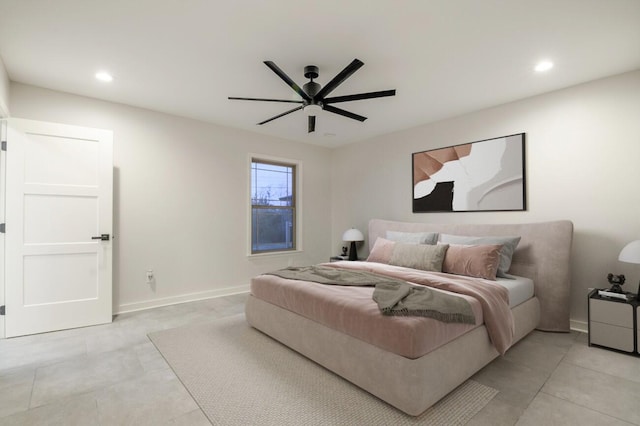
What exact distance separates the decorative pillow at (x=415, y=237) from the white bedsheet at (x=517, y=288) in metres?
0.95

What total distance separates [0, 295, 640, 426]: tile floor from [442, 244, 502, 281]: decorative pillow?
28.0 inches

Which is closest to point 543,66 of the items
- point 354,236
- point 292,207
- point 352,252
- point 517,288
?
point 517,288

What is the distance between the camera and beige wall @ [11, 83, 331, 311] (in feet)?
12.4

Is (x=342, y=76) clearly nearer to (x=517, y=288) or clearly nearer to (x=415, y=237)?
(x=415, y=237)

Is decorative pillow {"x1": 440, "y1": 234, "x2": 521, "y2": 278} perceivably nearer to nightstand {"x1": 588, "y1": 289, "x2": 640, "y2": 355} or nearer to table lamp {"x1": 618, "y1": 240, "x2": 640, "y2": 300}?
nightstand {"x1": 588, "y1": 289, "x2": 640, "y2": 355}

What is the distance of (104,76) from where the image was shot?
10.2 ft

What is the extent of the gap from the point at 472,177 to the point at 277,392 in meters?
3.42

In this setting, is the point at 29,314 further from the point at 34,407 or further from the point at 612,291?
the point at 612,291

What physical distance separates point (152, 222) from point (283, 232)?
2187mm

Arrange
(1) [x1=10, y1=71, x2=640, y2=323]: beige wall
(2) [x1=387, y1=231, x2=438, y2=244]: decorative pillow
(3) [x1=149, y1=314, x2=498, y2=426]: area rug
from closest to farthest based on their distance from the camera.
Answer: (3) [x1=149, y1=314, x2=498, y2=426]: area rug → (1) [x1=10, y1=71, x2=640, y2=323]: beige wall → (2) [x1=387, y1=231, x2=438, y2=244]: decorative pillow

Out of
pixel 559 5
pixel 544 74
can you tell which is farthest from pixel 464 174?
pixel 559 5

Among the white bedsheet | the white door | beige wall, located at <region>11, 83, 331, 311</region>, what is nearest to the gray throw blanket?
the white bedsheet

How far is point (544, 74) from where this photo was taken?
3.03 m

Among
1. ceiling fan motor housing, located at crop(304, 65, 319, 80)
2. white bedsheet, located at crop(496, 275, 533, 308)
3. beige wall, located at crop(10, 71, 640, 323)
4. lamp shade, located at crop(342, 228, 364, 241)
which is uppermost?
ceiling fan motor housing, located at crop(304, 65, 319, 80)
